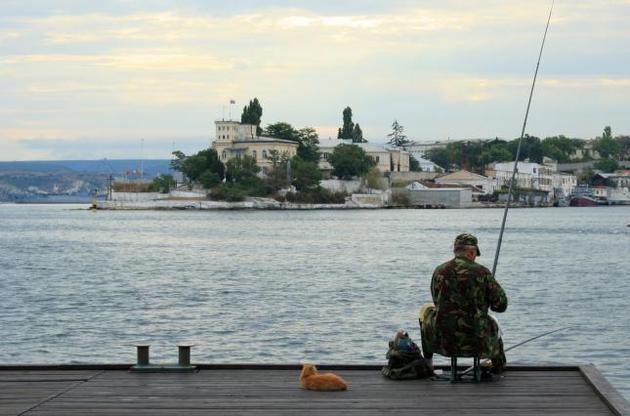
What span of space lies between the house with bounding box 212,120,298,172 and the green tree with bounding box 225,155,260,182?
3.95 m

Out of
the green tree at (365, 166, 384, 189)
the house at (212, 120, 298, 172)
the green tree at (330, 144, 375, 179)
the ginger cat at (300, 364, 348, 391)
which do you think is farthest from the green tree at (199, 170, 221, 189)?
the ginger cat at (300, 364, 348, 391)

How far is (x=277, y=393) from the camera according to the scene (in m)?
9.36

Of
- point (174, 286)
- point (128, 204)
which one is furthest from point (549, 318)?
point (128, 204)

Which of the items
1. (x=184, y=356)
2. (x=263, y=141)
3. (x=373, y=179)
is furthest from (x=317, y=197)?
(x=184, y=356)

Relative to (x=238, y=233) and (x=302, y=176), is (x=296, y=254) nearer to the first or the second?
(x=238, y=233)

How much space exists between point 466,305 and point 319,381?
1.38m

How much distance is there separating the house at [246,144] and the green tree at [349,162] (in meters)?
7.38

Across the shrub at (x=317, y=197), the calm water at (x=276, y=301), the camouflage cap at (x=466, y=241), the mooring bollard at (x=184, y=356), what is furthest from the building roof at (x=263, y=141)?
the camouflage cap at (x=466, y=241)

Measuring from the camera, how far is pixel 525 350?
840 inches

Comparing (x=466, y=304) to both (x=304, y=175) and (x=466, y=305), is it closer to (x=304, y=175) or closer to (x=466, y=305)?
(x=466, y=305)

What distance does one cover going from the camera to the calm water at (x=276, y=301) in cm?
2169

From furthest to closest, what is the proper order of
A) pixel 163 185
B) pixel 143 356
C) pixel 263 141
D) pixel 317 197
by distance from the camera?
pixel 163 185
pixel 263 141
pixel 317 197
pixel 143 356

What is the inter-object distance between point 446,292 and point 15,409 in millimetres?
3489

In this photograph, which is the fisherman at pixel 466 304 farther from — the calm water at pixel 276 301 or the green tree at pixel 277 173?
the green tree at pixel 277 173
